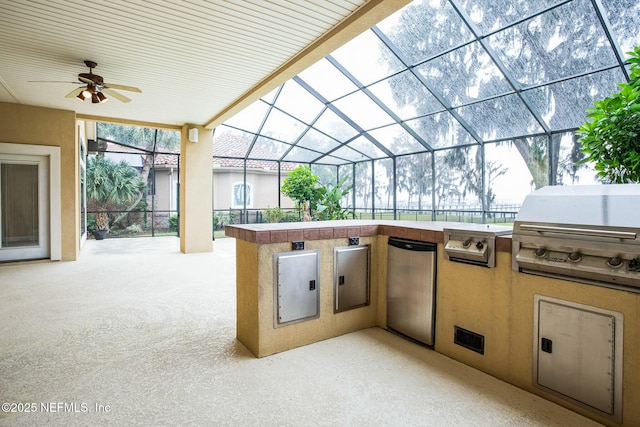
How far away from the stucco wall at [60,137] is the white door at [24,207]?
29 centimetres

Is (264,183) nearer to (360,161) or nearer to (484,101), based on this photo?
(360,161)

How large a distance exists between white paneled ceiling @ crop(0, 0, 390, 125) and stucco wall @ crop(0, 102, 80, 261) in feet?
2.23

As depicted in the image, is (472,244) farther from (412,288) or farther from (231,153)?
(231,153)

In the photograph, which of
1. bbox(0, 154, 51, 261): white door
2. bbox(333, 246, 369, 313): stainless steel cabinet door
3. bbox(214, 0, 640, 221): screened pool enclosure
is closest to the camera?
bbox(333, 246, 369, 313): stainless steel cabinet door

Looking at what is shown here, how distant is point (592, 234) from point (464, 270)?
0.81 metres

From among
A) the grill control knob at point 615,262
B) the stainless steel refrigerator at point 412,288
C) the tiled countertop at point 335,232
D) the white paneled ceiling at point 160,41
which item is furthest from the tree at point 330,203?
the grill control knob at point 615,262

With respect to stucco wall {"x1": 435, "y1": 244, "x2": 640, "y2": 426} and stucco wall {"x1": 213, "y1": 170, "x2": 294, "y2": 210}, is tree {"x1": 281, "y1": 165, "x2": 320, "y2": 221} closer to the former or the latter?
stucco wall {"x1": 213, "y1": 170, "x2": 294, "y2": 210}

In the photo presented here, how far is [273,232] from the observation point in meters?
2.42

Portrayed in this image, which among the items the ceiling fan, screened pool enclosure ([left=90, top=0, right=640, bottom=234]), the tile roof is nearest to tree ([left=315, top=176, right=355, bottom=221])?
screened pool enclosure ([left=90, top=0, right=640, bottom=234])

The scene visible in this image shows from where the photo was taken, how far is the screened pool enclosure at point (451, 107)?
4.36 meters

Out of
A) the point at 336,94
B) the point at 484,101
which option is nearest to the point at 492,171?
the point at 484,101

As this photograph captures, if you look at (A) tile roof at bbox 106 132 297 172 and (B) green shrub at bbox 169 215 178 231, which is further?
(B) green shrub at bbox 169 215 178 231

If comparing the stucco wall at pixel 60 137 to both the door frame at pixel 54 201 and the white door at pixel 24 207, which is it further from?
the white door at pixel 24 207

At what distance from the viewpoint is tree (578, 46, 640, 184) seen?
2.28 meters
